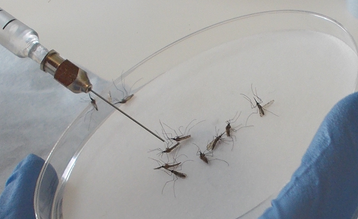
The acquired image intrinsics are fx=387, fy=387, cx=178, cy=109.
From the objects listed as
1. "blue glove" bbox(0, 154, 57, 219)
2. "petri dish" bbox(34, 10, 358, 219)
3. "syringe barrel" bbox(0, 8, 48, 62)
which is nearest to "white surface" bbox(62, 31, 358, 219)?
"petri dish" bbox(34, 10, 358, 219)

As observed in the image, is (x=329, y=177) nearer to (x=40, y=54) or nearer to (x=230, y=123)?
(x=230, y=123)

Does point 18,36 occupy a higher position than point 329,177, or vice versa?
point 18,36

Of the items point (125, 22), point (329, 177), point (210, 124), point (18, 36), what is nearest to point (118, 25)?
point (125, 22)

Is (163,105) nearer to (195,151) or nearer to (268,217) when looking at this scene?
(195,151)

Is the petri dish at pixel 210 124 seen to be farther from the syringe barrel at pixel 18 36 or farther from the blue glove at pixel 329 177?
the syringe barrel at pixel 18 36

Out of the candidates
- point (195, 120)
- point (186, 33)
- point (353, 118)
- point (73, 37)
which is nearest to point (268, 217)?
point (353, 118)

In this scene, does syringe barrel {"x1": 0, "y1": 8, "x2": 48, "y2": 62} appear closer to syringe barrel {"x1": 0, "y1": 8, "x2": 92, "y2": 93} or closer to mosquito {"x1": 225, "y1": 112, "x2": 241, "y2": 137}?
syringe barrel {"x1": 0, "y1": 8, "x2": 92, "y2": 93}
